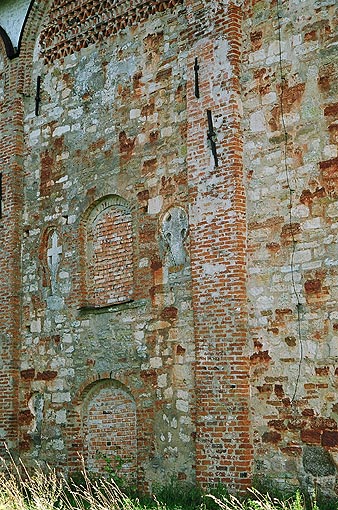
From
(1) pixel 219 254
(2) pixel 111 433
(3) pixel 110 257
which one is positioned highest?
(3) pixel 110 257

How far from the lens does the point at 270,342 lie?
32.5ft

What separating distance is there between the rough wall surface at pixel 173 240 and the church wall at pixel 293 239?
2 centimetres

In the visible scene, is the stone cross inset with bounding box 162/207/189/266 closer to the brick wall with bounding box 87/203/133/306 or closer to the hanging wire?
the brick wall with bounding box 87/203/133/306

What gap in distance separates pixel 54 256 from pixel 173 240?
2.62 m

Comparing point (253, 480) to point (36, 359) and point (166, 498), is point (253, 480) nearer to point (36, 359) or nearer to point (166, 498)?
point (166, 498)

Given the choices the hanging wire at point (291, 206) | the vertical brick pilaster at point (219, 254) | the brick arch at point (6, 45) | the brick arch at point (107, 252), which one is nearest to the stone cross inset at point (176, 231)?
the vertical brick pilaster at point (219, 254)

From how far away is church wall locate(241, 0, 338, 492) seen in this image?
9492 millimetres

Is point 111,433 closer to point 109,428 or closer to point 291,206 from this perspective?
point 109,428

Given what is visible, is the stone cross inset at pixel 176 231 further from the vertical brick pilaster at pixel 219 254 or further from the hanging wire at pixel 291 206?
the hanging wire at pixel 291 206

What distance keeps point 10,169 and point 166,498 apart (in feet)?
21.1

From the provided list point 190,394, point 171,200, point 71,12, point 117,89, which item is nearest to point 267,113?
point 171,200

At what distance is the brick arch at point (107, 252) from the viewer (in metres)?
11.9

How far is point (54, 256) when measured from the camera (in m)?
13.0

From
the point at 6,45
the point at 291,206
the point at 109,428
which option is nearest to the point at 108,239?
the point at 109,428
